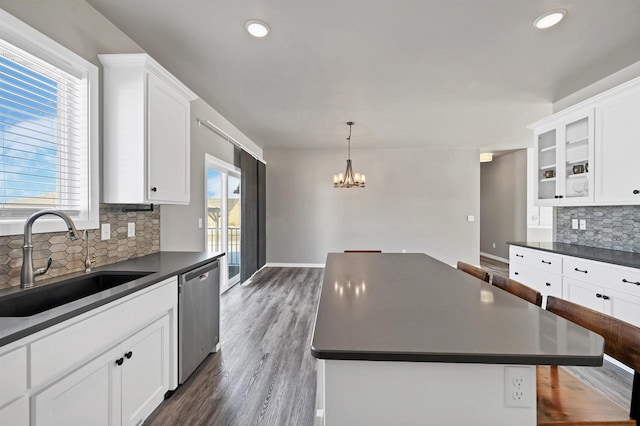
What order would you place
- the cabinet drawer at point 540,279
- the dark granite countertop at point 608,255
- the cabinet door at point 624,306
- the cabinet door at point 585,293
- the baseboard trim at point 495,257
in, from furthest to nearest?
the baseboard trim at point 495,257 → the cabinet drawer at point 540,279 → the cabinet door at point 585,293 → the dark granite countertop at point 608,255 → the cabinet door at point 624,306

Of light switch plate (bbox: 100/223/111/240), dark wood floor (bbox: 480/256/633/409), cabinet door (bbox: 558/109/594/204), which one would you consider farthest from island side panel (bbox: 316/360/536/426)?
cabinet door (bbox: 558/109/594/204)

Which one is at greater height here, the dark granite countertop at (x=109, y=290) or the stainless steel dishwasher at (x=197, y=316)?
the dark granite countertop at (x=109, y=290)

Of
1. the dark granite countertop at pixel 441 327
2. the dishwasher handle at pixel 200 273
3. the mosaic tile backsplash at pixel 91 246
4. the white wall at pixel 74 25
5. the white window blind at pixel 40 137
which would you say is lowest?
the dishwasher handle at pixel 200 273

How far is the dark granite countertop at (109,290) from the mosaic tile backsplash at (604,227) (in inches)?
152

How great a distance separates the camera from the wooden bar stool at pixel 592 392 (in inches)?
37.1

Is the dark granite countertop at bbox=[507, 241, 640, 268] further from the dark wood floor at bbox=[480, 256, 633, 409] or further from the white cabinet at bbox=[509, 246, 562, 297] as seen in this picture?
the dark wood floor at bbox=[480, 256, 633, 409]

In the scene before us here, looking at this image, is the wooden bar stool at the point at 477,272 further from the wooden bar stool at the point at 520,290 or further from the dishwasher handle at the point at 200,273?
the dishwasher handle at the point at 200,273

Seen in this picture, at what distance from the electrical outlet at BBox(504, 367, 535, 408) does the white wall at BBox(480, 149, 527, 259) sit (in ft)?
22.9

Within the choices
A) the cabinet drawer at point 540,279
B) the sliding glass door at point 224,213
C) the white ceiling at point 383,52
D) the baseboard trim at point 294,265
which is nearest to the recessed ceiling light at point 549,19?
the white ceiling at point 383,52

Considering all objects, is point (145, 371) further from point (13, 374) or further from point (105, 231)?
point (105, 231)

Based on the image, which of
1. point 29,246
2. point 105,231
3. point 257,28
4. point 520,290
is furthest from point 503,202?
point 29,246

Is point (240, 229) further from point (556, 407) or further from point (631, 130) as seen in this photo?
point (631, 130)

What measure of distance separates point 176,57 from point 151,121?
2.97 feet

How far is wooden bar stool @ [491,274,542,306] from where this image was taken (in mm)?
1479
